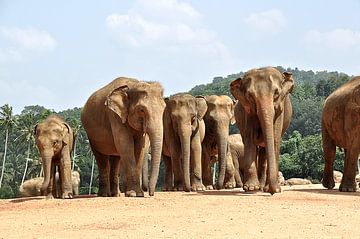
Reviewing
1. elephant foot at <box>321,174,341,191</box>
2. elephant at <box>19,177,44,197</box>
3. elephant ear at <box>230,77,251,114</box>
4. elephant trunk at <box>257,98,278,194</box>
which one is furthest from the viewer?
elephant at <box>19,177,44,197</box>

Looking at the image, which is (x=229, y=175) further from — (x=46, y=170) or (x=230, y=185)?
(x=46, y=170)

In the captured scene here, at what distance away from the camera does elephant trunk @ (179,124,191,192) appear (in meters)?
16.6

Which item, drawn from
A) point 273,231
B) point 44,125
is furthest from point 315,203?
point 44,125

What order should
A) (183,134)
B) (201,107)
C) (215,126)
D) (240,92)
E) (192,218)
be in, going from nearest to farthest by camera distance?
(192,218), (240,92), (183,134), (201,107), (215,126)

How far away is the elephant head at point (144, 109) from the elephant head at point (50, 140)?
7.41ft

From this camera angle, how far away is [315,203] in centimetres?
1207

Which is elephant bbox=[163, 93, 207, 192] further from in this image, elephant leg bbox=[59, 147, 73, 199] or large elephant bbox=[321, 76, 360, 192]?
large elephant bbox=[321, 76, 360, 192]

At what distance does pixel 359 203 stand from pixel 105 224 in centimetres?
505

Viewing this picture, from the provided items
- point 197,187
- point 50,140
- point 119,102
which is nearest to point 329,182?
point 197,187

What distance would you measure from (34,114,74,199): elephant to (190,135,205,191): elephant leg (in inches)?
132

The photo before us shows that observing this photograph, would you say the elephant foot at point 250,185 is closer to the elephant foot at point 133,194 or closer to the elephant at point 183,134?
the elephant foot at point 133,194

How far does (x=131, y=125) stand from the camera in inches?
583

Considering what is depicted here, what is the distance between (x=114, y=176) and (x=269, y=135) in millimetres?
4991

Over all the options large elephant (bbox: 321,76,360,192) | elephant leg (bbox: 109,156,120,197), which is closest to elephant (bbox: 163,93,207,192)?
elephant leg (bbox: 109,156,120,197)
